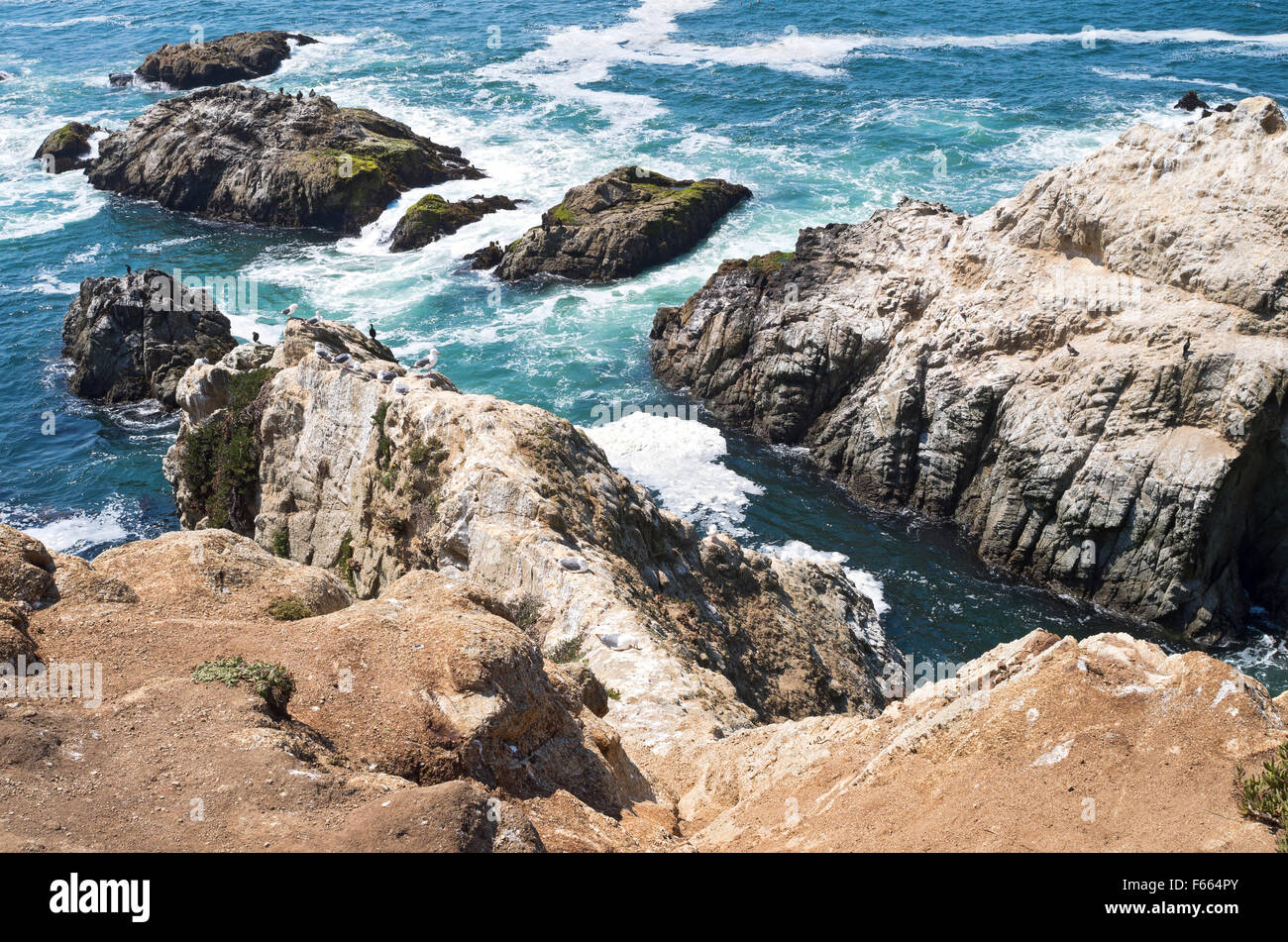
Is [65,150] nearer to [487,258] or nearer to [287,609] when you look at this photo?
[487,258]

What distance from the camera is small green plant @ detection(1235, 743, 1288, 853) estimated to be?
1023 cm

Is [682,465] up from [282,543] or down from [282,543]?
down

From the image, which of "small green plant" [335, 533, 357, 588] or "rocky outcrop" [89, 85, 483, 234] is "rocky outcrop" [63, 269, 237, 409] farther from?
"small green plant" [335, 533, 357, 588]

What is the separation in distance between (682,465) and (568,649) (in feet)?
79.3

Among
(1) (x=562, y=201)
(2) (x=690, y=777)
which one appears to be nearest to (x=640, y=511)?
(2) (x=690, y=777)

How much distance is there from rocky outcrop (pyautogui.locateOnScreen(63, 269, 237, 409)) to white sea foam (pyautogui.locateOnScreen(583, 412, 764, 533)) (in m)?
22.2

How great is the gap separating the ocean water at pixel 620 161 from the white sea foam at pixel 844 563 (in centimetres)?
14

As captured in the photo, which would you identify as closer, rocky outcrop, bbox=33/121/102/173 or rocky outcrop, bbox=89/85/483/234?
rocky outcrop, bbox=89/85/483/234

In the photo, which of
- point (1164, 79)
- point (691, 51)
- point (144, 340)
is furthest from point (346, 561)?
point (691, 51)

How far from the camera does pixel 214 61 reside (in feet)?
303

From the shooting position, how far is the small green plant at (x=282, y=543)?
27.7 metres

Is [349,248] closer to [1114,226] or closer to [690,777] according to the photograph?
[1114,226]

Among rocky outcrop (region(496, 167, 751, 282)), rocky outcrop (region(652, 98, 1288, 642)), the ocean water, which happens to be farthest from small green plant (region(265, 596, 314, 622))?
rocky outcrop (region(496, 167, 751, 282))

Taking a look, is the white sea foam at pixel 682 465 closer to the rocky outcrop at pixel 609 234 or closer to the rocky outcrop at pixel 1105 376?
the rocky outcrop at pixel 1105 376
